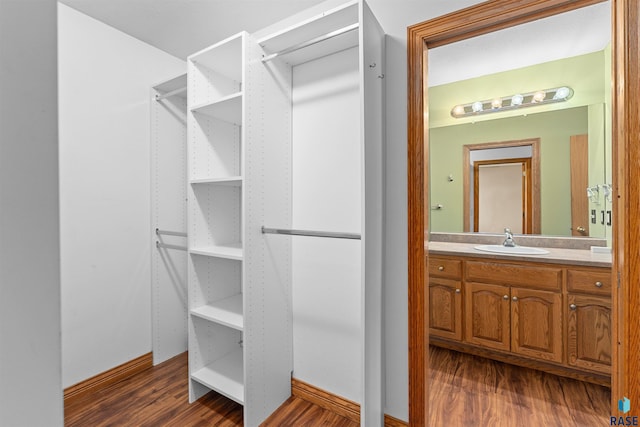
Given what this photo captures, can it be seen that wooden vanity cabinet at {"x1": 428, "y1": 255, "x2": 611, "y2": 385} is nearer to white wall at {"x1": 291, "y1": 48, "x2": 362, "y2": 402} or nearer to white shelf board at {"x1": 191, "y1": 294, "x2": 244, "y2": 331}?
white wall at {"x1": 291, "y1": 48, "x2": 362, "y2": 402}

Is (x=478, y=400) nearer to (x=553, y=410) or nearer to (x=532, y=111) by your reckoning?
(x=553, y=410)

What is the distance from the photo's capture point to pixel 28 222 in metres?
0.32

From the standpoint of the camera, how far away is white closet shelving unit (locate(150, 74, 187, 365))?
7.27ft

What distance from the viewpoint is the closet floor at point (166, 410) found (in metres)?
1.63

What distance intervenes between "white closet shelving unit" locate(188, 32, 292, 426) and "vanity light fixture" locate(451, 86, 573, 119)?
1972 mm

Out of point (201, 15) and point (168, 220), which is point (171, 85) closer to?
point (201, 15)

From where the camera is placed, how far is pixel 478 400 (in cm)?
185

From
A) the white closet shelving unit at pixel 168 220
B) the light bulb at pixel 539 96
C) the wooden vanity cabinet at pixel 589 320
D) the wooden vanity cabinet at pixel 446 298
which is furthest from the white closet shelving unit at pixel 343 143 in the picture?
the light bulb at pixel 539 96

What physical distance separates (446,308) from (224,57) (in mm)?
2462

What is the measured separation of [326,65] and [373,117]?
1.97 feet

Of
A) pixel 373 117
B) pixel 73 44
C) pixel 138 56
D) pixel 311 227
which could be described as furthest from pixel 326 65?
Answer: pixel 73 44

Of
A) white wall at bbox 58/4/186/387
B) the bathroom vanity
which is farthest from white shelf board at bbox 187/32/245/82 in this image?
the bathroom vanity

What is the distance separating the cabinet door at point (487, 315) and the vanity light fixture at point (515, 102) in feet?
5.20

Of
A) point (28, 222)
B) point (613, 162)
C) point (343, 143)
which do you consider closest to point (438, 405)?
point (613, 162)
